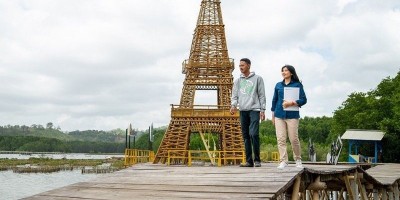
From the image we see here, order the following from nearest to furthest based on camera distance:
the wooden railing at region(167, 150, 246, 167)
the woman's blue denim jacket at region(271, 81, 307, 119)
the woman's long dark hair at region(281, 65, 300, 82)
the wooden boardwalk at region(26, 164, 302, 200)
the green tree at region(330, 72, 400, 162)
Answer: the wooden boardwalk at region(26, 164, 302, 200), the woman's long dark hair at region(281, 65, 300, 82), the woman's blue denim jacket at region(271, 81, 307, 119), the wooden railing at region(167, 150, 246, 167), the green tree at region(330, 72, 400, 162)

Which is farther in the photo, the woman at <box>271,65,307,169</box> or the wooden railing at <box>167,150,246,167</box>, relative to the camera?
the wooden railing at <box>167,150,246,167</box>

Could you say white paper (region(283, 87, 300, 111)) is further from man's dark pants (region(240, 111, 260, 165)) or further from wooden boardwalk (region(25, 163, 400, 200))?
wooden boardwalk (region(25, 163, 400, 200))

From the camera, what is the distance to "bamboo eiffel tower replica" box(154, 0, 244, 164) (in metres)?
37.7

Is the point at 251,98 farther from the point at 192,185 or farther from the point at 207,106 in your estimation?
the point at 207,106

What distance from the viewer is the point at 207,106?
37875 mm

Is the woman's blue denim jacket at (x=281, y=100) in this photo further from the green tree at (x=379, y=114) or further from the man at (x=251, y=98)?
the green tree at (x=379, y=114)

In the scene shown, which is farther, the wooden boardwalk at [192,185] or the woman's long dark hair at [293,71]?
the woman's long dark hair at [293,71]

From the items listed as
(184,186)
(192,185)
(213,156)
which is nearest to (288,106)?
(192,185)

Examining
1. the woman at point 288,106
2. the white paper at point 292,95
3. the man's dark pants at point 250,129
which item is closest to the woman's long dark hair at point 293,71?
the woman at point 288,106

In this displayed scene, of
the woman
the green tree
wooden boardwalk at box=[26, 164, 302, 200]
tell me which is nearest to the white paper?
the woman

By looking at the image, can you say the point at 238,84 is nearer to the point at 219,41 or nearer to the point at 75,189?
the point at 75,189

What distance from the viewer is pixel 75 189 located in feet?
23.6

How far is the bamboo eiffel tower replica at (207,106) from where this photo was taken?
1483 inches

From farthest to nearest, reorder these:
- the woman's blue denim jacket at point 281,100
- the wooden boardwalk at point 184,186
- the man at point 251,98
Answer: the man at point 251,98 → the woman's blue denim jacket at point 281,100 → the wooden boardwalk at point 184,186
